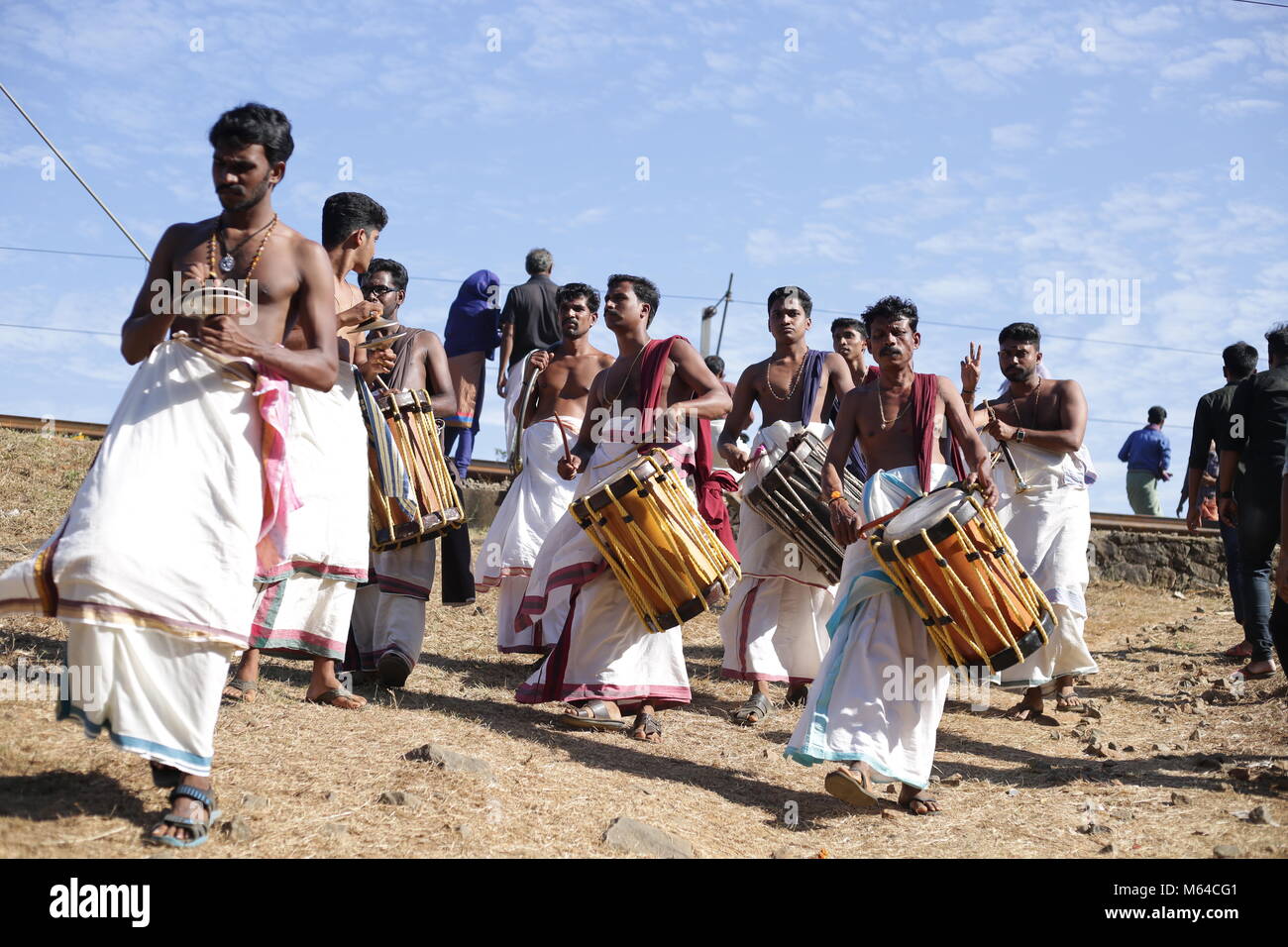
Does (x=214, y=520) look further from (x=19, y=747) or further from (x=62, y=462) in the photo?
(x=62, y=462)

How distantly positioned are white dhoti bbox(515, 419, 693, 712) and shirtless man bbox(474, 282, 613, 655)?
3.09 feet

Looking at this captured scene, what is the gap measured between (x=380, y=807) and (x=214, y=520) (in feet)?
4.17

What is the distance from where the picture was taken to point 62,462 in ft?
39.2

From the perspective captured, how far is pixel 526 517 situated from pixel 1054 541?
10.5 feet

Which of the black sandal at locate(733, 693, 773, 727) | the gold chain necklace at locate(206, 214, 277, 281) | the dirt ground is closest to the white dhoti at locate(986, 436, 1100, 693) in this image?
the dirt ground

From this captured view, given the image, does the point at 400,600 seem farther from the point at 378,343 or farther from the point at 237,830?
the point at 237,830

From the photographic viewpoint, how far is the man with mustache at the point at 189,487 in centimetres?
380

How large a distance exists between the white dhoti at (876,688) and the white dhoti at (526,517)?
8.58ft

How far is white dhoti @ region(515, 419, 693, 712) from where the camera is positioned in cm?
655

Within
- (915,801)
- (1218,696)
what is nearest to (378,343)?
(915,801)

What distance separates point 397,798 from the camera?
15.3 ft

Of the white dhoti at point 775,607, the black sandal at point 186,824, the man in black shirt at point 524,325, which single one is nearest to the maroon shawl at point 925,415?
the white dhoti at point 775,607

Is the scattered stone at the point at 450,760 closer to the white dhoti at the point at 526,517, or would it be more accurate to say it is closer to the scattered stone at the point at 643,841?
Answer: the scattered stone at the point at 643,841

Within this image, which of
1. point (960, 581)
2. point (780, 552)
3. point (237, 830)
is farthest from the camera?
point (780, 552)
